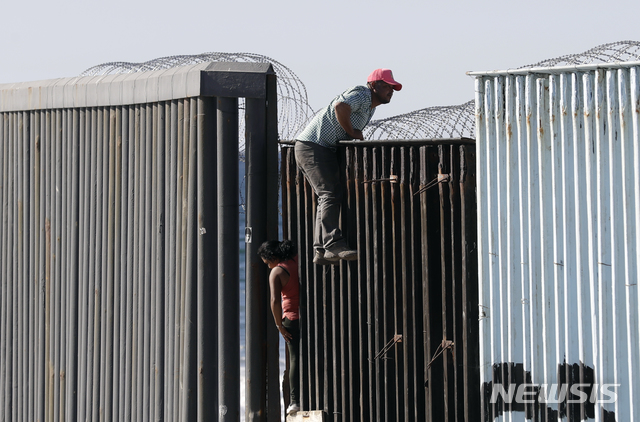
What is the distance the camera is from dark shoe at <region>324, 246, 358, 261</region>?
5.58 meters

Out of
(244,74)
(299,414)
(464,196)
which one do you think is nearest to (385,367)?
(299,414)

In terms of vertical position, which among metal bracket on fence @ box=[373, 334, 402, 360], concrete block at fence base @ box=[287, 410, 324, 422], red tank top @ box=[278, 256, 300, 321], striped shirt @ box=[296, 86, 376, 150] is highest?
striped shirt @ box=[296, 86, 376, 150]

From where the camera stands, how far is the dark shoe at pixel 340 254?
558 cm

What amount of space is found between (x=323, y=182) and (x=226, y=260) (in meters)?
0.96

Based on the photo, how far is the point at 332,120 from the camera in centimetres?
584

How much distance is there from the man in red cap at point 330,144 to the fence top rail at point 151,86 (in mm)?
570

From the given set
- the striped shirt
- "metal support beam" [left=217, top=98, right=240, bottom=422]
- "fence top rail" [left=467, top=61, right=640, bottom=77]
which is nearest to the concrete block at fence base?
"metal support beam" [left=217, top=98, right=240, bottom=422]

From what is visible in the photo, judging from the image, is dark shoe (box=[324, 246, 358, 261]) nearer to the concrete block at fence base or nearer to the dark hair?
the dark hair

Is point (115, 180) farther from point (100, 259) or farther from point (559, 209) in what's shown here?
point (559, 209)

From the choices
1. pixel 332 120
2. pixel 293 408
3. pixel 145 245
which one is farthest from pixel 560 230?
pixel 145 245

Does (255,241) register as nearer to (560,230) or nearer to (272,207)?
(272,207)

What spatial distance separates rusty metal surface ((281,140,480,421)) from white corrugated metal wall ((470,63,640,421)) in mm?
425

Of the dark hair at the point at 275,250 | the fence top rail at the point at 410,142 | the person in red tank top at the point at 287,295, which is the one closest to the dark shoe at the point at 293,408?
the person in red tank top at the point at 287,295

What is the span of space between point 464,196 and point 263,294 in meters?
1.71
